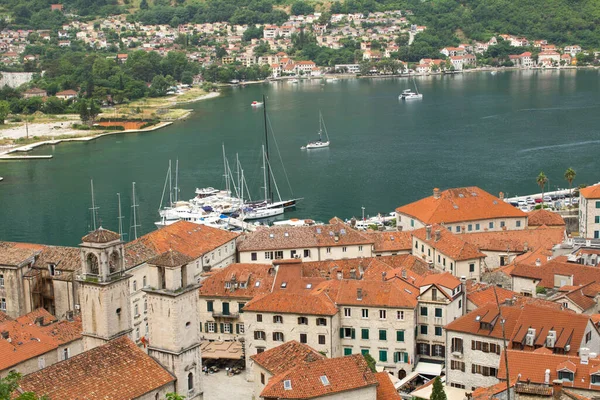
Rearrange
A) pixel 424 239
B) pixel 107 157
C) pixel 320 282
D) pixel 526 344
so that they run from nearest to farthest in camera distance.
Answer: pixel 526 344
pixel 320 282
pixel 424 239
pixel 107 157

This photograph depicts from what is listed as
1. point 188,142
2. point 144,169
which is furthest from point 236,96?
point 144,169

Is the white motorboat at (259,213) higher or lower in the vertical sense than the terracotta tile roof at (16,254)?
lower

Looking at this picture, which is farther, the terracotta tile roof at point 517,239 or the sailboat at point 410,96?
the sailboat at point 410,96

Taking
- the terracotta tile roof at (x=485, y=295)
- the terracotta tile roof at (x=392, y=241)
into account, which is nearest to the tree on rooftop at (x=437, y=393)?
the terracotta tile roof at (x=485, y=295)

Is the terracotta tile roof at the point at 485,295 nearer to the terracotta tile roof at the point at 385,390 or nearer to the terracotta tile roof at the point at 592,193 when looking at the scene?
the terracotta tile roof at the point at 385,390

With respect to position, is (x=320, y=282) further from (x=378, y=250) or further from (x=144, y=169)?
(x=144, y=169)

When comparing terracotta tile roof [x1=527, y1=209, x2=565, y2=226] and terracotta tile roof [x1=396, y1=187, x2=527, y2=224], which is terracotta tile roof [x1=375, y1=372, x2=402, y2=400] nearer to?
terracotta tile roof [x1=396, y1=187, x2=527, y2=224]

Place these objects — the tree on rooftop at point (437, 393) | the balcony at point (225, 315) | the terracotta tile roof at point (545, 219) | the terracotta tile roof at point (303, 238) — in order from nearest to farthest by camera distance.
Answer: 1. the tree on rooftop at point (437, 393)
2. the balcony at point (225, 315)
3. the terracotta tile roof at point (303, 238)
4. the terracotta tile roof at point (545, 219)

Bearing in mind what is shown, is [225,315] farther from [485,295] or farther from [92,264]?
[485,295]
